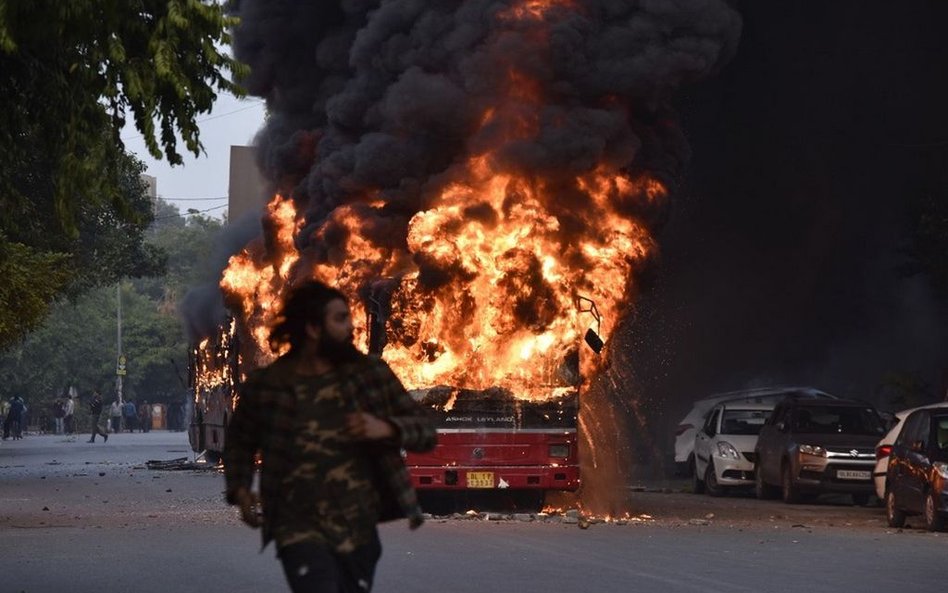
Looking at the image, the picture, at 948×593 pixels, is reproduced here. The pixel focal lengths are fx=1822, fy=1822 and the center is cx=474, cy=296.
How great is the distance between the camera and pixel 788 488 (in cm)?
2533

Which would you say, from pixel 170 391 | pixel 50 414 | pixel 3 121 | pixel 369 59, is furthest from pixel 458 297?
pixel 170 391

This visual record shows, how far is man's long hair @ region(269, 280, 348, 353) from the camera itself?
22.6ft

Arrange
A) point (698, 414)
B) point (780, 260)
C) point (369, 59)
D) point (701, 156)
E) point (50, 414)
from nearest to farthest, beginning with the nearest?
1. point (369, 59)
2. point (698, 414)
3. point (701, 156)
4. point (780, 260)
5. point (50, 414)

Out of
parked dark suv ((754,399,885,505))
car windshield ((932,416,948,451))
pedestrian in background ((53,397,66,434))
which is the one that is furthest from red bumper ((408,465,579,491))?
pedestrian in background ((53,397,66,434))

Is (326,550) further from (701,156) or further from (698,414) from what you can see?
(701,156)

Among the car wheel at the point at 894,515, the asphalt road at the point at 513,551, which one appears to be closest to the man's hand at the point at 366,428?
the asphalt road at the point at 513,551

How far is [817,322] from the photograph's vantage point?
39.5 meters

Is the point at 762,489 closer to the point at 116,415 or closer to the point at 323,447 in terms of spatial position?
the point at 323,447

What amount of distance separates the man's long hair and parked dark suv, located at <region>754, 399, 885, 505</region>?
18.6 metres

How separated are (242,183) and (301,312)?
54681 mm

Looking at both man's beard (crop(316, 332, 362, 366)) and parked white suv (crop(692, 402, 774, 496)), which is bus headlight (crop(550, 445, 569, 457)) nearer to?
parked white suv (crop(692, 402, 774, 496))

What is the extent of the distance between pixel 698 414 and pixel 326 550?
90.7 feet

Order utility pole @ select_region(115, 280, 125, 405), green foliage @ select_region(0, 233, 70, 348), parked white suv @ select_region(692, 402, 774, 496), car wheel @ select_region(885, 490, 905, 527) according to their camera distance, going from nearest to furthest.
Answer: car wheel @ select_region(885, 490, 905, 527), green foliage @ select_region(0, 233, 70, 348), parked white suv @ select_region(692, 402, 774, 496), utility pole @ select_region(115, 280, 125, 405)

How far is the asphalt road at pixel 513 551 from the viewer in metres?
12.8
